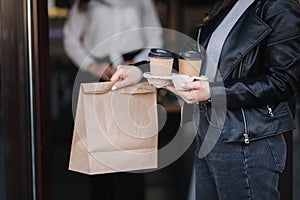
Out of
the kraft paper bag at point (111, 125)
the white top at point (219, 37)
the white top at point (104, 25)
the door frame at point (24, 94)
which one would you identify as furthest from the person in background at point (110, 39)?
the white top at point (219, 37)

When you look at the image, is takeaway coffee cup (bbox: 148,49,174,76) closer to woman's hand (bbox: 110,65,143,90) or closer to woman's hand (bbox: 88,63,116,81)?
woman's hand (bbox: 110,65,143,90)

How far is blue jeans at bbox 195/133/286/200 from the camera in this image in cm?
170

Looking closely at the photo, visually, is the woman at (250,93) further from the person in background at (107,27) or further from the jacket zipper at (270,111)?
the person in background at (107,27)

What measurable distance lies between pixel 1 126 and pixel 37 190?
0.30 metres

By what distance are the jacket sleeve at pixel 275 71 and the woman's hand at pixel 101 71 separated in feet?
2.31

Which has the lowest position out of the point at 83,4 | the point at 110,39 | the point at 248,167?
the point at 248,167

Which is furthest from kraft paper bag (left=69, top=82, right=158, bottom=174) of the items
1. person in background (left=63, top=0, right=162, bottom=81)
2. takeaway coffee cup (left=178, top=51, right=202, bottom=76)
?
person in background (left=63, top=0, right=162, bottom=81)

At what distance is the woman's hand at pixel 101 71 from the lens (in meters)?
2.34

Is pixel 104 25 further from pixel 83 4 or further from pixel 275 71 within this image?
pixel 275 71

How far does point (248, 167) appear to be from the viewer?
171 cm

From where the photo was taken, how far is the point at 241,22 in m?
1.72

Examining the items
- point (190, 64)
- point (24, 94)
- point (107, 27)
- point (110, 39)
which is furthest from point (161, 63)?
point (107, 27)

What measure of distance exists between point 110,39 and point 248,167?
4.83ft

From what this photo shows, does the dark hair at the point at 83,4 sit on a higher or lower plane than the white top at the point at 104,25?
higher
